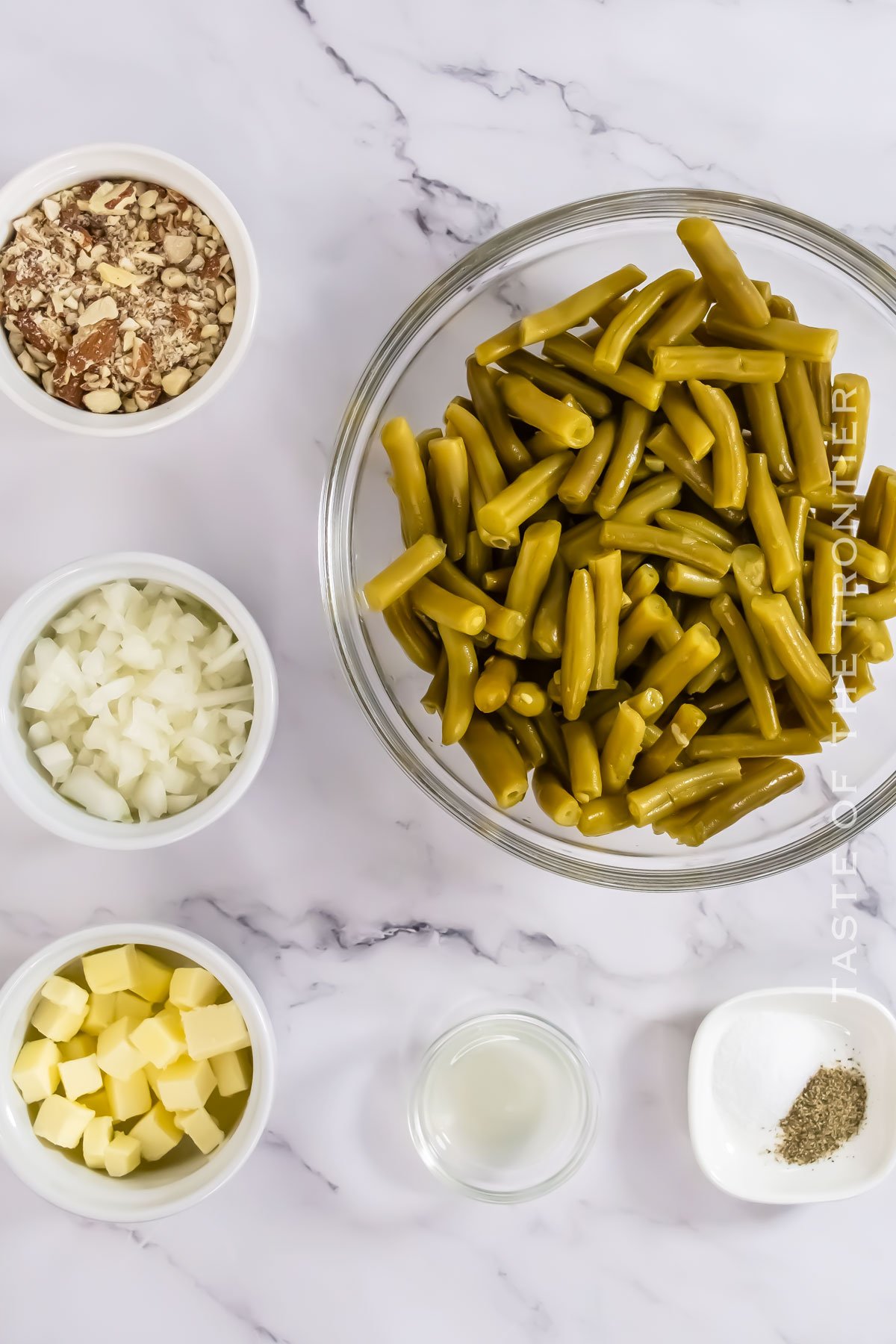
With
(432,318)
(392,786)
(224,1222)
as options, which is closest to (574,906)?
(392,786)

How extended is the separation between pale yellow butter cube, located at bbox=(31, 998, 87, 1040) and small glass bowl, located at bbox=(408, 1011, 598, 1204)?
44cm

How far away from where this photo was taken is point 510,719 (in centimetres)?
106

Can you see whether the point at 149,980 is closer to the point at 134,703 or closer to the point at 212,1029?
the point at 212,1029

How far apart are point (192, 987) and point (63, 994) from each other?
0.16 m

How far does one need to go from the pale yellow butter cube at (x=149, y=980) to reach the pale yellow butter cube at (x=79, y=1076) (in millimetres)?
98

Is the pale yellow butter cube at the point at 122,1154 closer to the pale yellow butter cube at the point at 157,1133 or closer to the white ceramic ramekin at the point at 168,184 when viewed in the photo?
the pale yellow butter cube at the point at 157,1133

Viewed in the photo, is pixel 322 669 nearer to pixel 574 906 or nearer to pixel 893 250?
pixel 574 906

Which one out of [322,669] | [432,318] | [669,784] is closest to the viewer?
[669,784]

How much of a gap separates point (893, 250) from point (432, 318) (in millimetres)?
588

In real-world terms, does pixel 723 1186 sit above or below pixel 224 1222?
above

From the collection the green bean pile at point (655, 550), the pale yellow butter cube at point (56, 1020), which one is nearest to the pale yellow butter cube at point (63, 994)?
the pale yellow butter cube at point (56, 1020)

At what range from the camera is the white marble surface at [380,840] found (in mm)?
1247

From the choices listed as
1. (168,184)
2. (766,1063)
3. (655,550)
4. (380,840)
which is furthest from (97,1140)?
(168,184)

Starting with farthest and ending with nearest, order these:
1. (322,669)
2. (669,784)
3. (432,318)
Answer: (322,669), (432,318), (669,784)
